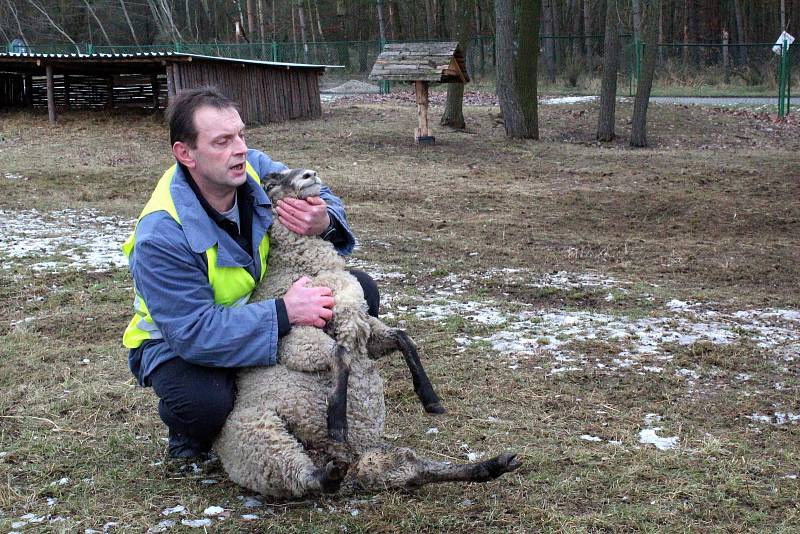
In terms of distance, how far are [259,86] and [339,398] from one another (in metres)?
16.9

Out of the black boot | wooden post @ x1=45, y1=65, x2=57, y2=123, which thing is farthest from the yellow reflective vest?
wooden post @ x1=45, y1=65, x2=57, y2=123

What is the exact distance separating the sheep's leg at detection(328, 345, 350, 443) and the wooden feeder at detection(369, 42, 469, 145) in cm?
1205

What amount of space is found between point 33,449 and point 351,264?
384cm

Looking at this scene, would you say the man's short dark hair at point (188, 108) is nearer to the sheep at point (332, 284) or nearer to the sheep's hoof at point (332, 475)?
the sheep at point (332, 284)

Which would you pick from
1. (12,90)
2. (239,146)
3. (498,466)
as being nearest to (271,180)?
(239,146)

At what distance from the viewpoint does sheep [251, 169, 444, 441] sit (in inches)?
A: 130

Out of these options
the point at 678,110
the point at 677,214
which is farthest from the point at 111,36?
the point at 677,214

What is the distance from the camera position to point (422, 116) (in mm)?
15477

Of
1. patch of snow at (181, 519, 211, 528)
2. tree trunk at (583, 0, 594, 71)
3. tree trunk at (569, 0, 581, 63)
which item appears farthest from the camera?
tree trunk at (569, 0, 581, 63)

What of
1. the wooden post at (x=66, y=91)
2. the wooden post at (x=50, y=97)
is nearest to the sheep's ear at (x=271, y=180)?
the wooden post at (x=50, y=97)

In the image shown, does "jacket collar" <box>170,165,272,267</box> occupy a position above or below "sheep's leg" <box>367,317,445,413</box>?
above

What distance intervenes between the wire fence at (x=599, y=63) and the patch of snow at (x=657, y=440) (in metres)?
19.6

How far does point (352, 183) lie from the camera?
1147 cm

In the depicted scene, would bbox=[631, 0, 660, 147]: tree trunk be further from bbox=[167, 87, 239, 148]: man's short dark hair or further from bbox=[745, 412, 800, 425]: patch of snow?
bbox=[167, 87, 239, 148]: man's short dark hair
